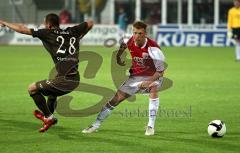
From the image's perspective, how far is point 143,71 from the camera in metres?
11.3

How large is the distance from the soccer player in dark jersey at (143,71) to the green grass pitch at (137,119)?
421 millimetres

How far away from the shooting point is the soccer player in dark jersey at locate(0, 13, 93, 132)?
11.2 metres

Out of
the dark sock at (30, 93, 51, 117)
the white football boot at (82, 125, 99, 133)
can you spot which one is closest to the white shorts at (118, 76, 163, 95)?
the white football boot at (82, 125, 99, 133)

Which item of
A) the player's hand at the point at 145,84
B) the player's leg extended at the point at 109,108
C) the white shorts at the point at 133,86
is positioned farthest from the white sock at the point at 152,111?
the player's leg extended at the point at 109,108

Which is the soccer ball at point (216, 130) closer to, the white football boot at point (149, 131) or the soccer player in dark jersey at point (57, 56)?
the white football boot at point (149, 131)

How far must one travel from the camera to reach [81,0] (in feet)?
136

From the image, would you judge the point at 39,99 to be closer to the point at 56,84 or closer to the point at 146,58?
the point at 56,84

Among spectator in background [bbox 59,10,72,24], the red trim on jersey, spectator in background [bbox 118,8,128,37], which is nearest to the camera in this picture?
the red trim on jersey

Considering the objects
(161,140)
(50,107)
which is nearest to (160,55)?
(161,140)

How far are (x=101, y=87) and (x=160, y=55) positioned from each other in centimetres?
767

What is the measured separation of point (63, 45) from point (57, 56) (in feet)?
0.73

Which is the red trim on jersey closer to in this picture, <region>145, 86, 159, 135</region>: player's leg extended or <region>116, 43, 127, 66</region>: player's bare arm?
<region>116, 43, 127, 66</region>: player's bare arm

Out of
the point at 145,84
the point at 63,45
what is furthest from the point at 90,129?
the point at 63,45

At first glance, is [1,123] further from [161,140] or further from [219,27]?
[219,27]
